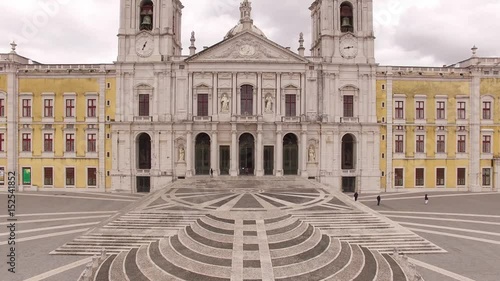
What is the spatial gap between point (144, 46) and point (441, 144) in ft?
128

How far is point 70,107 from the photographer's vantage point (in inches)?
1882

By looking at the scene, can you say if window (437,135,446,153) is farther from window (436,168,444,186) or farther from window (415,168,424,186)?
window (415,168,424,186)

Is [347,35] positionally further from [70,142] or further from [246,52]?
[70,142]

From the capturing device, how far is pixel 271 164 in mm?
47781

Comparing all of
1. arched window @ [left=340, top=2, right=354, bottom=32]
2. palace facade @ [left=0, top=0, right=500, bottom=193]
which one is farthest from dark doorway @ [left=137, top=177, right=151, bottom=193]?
arched window @ [left=340, top=2, right=354, bottom=32]

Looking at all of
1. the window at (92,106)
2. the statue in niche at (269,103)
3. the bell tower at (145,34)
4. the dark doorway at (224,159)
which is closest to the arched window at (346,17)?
the statue in niche at (269,103)

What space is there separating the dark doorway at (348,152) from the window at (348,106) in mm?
2833

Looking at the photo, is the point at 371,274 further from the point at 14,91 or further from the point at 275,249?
the point at 14,91

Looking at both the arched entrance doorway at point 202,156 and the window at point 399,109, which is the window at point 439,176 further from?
the arched entrance doorway at point 202,156

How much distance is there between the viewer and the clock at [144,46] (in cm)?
4759

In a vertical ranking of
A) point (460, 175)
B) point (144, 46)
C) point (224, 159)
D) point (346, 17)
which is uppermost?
point (346, 17)

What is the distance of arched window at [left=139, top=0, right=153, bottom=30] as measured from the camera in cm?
4825

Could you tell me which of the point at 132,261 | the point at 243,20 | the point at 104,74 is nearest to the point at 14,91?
the point at 104,74

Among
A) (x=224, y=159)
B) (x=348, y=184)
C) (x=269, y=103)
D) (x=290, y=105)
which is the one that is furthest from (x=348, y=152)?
(x=224, y=159)
